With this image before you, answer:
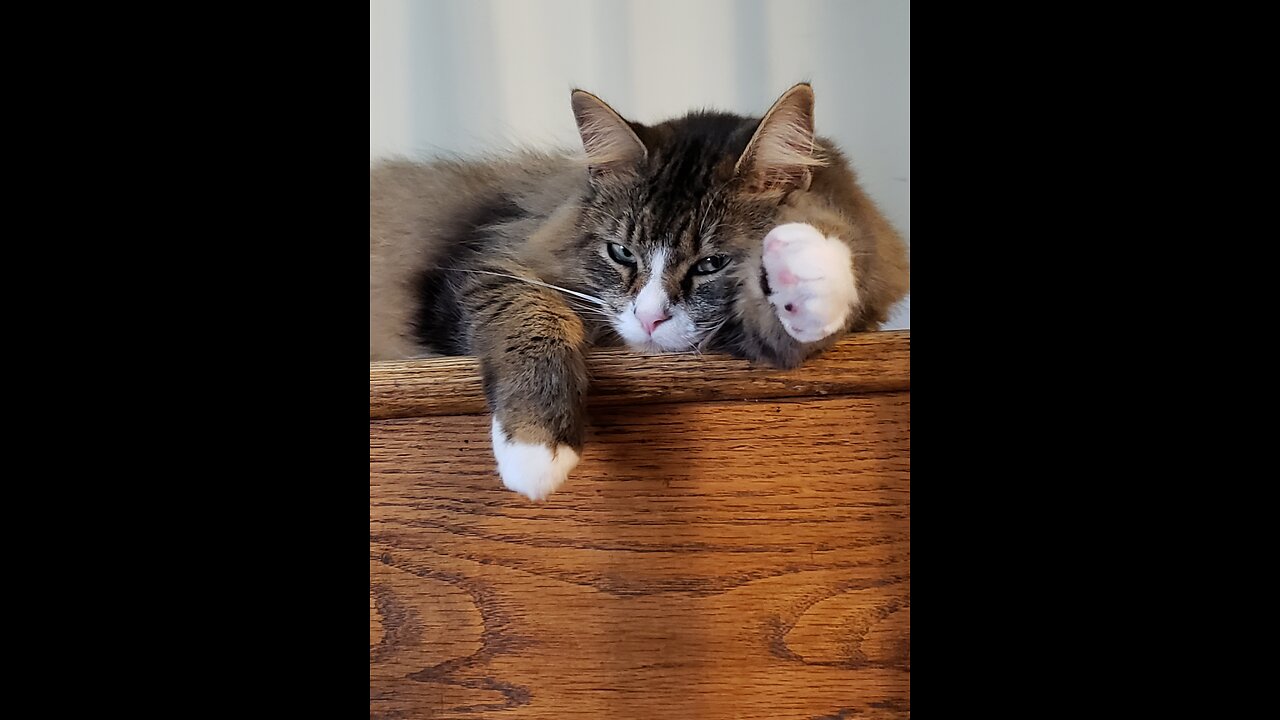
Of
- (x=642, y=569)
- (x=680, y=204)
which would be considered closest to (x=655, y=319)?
(x=680, y=204)

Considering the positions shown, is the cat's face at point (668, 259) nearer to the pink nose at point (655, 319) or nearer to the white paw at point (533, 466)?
the pink nose at point (655, 319)

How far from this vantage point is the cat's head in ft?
2.97

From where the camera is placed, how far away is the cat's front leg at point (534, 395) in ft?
2.64

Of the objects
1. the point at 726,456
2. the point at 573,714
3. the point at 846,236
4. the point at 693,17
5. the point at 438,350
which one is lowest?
the point at 573,714

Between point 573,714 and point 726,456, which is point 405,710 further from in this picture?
point 726,456

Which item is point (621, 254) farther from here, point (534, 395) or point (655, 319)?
point (534, 395)

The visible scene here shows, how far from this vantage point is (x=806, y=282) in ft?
2.53

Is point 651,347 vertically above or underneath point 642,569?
above

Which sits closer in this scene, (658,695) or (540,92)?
(658,695)

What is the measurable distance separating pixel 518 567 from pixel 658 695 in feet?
0.61

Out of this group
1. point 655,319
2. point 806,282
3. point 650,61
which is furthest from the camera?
point 650,61

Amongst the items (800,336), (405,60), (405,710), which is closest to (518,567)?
(405,710)

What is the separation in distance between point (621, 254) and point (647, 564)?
1.10 feet

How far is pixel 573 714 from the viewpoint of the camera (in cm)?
86
